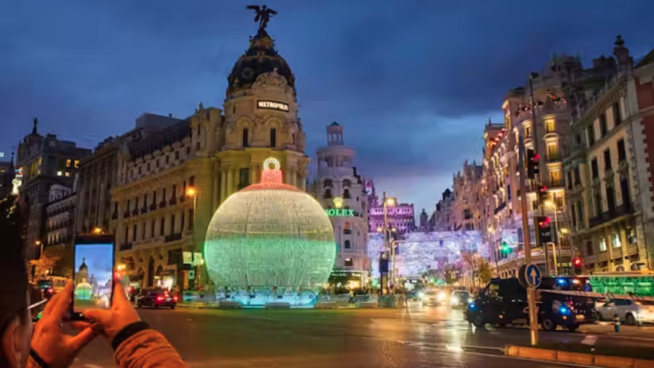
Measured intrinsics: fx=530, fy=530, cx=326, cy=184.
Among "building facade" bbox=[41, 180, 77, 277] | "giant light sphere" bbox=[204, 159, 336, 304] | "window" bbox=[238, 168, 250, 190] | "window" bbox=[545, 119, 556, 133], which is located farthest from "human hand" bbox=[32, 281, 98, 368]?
"building facade" bbox=[41, 180, 77, 277]

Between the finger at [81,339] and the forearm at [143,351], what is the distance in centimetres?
10

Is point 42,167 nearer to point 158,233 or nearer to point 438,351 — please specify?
point 158,233

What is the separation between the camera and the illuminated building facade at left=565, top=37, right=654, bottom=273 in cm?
3678

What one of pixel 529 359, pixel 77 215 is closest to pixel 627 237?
pixel 529 359

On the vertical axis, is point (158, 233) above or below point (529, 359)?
above

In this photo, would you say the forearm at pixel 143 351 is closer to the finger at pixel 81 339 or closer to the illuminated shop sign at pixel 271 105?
the finger at pixel 81 339

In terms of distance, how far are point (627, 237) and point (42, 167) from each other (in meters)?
104

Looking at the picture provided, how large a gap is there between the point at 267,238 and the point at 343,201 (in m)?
47.6

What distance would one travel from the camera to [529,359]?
1284 centimetres

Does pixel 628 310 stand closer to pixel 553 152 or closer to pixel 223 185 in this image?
pixel 553 152

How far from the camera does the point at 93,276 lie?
9.84ft

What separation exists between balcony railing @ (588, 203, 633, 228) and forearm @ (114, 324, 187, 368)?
42.3 metres

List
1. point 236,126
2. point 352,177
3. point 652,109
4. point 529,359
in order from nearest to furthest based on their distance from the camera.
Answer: point 529,359
point 652,109
point 236,126
point 352,177

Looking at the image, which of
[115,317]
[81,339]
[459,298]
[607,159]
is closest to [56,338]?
[81,339]
